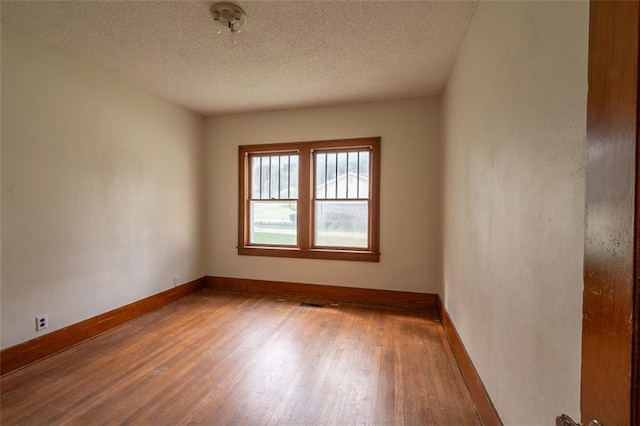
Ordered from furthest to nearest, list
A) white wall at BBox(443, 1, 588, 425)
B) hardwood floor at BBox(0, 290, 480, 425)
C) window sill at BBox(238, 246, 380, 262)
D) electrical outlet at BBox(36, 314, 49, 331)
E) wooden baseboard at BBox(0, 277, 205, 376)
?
window sill at BBox(238, 246, 380, 262), electrical outlet at BBox(36, 314, 49, 331), wooden baseboard at BBox(0, 277, 205, 376), hardwood floor at BBox(0, 290, 480, 425), white wall at BBox(443, 1, 588, 425)

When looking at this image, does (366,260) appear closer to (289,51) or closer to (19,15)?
(289,51)

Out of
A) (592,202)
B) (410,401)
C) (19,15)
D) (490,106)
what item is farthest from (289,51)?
(410,401)

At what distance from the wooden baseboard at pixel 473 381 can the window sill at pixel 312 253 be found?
1301 mm

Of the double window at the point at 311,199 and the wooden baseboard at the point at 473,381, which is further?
the double window at the point at 311,199

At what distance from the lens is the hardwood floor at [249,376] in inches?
74.2

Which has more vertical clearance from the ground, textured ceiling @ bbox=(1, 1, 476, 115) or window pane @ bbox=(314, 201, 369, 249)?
textured ceiling @ bbox=(1, 1, 476, 115)

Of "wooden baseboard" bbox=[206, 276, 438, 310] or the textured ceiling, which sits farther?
"wooden baseboard" bbox=[206, 276, 438, 310]

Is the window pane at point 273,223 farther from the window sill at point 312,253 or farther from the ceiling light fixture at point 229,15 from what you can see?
the ceiling light fixture at point 229,15

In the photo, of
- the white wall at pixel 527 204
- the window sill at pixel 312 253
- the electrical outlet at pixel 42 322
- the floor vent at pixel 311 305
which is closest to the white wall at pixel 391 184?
the window sill at pixel 312 253

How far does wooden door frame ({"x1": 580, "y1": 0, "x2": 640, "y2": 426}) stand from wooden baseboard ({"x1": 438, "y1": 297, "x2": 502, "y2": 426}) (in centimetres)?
132

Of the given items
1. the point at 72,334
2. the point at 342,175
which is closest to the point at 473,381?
the point at 342,175

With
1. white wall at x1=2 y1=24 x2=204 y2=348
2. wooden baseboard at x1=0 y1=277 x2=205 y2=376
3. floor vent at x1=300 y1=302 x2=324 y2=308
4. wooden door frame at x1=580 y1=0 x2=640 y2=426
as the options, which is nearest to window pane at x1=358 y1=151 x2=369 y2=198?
→ floor vent at x1=300 y1=302 x2=324 y2=308

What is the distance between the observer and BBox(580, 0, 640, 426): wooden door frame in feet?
1.54

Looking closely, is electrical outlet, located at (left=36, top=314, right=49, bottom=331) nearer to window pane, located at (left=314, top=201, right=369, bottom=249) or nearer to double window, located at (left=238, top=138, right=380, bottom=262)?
double window, located at (left=238, top=138, right=380, bottom=262)
